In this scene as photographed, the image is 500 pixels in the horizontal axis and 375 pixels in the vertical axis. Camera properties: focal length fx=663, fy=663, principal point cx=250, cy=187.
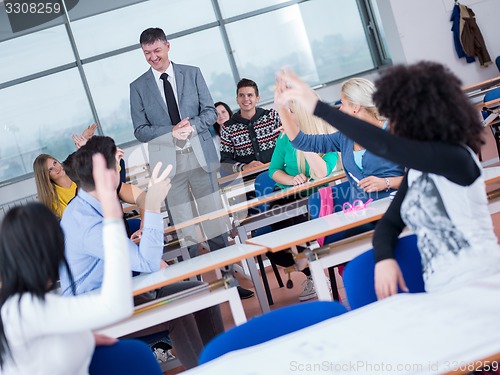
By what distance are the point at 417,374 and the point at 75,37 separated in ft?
31.8

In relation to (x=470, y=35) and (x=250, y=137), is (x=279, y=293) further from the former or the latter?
(x=470, y=35)

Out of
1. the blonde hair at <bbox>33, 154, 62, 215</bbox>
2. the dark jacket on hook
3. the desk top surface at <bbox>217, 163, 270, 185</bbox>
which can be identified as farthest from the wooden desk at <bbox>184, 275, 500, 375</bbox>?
the dark jacket on hook

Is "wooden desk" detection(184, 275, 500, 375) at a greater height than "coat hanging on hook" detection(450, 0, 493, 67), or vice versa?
"coat hanging on hook" detection(450, 0, 493, 67)

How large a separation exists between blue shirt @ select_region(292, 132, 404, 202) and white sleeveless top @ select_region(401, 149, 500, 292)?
1.66 meters

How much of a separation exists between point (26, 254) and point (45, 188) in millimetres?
3398

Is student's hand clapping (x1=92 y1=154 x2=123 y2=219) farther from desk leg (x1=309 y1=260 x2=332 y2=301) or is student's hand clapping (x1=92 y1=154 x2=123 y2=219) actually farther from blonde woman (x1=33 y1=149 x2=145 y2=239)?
blonde woman (x1=33 y1=149 x2=145 y2=239)

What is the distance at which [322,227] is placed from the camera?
2928 mm

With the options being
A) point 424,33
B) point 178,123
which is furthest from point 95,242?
point 424,33

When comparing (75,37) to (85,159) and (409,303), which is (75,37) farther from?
(409,303)

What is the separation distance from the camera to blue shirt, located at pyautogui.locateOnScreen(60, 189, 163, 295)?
286cm

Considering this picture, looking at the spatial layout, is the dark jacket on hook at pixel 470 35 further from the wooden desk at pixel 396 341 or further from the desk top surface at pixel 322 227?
the wooden desk at pixel 396 341

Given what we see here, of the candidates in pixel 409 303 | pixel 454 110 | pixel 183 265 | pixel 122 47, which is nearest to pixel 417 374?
pixel 409 303

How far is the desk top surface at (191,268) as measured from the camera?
2648mm

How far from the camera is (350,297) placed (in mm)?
1984
